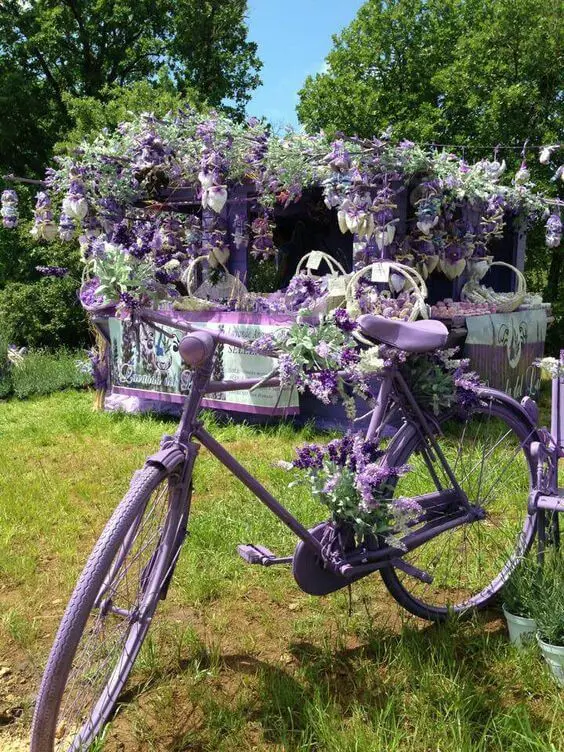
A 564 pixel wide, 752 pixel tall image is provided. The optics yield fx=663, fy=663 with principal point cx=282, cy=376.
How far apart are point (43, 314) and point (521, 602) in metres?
11.5

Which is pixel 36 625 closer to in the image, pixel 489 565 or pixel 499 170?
pixel 489 565

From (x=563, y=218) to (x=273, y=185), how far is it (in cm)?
705

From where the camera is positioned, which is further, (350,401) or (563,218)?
(563,218)

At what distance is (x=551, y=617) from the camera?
2330 mm

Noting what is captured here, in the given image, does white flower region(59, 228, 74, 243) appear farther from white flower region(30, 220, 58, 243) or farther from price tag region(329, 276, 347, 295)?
price tag region(329, 276, 347, 295)

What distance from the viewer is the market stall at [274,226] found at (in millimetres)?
5785

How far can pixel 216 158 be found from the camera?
20.2 ft

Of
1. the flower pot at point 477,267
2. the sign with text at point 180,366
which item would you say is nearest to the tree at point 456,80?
the flower pot at point 477,267

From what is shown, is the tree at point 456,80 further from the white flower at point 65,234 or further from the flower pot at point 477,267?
the white flower at point 65,234

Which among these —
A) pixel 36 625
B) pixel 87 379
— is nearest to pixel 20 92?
pixel 87 379

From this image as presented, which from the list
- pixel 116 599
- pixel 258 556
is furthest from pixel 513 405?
pixel 116 599

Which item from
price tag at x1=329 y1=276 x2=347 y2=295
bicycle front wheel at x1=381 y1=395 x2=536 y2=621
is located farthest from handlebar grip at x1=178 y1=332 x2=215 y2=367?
price tag at x1=329 y1=276 x2=347 y2=295

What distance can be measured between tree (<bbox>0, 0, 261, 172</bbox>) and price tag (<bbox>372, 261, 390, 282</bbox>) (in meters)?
13.7

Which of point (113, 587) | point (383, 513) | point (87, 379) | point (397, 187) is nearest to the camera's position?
point (113, 587)
